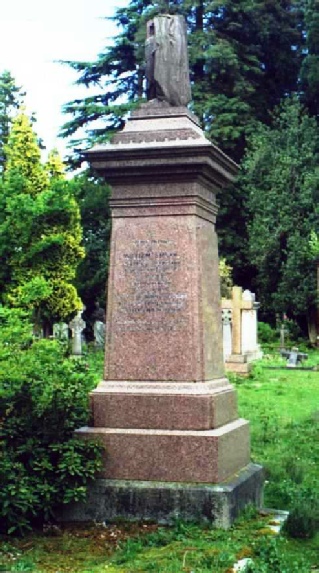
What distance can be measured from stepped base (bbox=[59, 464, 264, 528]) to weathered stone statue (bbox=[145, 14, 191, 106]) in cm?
333

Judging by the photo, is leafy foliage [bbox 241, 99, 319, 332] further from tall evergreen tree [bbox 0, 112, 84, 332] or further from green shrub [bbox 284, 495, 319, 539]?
green shrub [bbox 284, 495, 319, 539]

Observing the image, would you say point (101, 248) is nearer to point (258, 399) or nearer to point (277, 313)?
point (277, 313)

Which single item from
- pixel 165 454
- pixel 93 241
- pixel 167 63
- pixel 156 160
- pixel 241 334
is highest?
pixel 93 241

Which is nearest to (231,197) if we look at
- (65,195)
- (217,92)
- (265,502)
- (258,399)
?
(217,92)

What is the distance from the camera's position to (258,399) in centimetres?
1656

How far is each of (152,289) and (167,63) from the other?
210cm

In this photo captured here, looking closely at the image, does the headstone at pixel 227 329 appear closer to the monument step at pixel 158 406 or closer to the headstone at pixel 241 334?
the headstone at pixel 241 334

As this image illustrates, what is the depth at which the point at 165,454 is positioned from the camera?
683 cm

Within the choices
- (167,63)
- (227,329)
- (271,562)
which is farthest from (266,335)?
(271,562)

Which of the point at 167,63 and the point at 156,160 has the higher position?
the point at 167,63

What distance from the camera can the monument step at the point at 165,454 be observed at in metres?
6.73

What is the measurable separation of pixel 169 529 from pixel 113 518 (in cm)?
50

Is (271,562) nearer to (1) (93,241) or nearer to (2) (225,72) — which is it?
(1) (93,241)

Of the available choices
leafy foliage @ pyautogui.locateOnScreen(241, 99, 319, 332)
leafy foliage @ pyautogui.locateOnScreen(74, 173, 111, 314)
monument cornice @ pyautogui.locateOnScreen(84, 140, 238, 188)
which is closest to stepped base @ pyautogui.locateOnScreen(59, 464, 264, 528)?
monument cornice @ pyautogui.locateOnScreen(84, 140, 238, 188)
